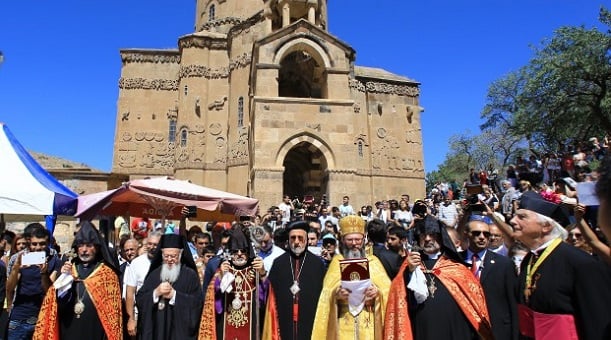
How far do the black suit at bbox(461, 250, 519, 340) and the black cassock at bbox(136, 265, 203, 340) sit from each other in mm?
3508

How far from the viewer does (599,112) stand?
2325cm

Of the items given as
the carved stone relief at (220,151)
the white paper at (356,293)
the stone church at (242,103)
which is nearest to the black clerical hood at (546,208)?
the white paper at (356,293)

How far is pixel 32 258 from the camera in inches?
199

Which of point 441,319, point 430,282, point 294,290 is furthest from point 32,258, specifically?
point 441,319

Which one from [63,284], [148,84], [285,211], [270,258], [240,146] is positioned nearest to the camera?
[63,284]

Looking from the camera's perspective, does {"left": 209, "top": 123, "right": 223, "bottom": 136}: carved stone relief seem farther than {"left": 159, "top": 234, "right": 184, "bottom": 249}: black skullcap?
Yes

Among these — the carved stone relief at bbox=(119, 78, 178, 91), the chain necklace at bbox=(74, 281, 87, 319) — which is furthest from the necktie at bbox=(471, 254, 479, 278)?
the carved stone relief at bbox=(119, 78, 178, 91)

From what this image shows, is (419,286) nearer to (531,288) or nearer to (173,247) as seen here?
(531,288)

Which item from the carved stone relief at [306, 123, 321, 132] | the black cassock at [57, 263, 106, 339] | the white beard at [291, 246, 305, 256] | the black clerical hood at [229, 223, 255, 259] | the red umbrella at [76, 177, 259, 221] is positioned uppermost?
the carved stone relief at [306, 123, 321, 132]

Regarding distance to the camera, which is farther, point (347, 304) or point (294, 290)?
point (294, 290)

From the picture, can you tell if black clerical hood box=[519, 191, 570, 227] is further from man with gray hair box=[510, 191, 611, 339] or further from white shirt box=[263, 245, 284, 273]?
white shirt box=[263, 245, 284, 273]

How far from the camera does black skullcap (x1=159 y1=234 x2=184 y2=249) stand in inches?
223

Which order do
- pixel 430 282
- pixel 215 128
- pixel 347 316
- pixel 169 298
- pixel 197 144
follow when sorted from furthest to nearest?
1. pixel 215 128
2. pixel 197 144
3. pixel 169 298
4. pixel 347 316
5. pixel 430 282

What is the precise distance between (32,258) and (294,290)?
310 centimetres
